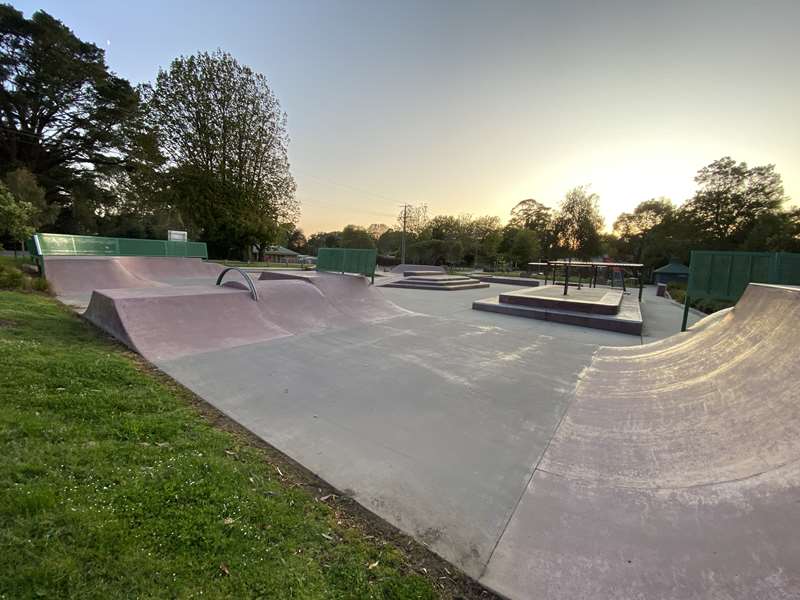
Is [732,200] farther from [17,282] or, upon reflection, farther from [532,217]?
[17,282]

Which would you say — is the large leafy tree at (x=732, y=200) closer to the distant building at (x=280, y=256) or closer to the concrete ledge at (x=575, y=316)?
the concrete ledge at (x=575, y=316)

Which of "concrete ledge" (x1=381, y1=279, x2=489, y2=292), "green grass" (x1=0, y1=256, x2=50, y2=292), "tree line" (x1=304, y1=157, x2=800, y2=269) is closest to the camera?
"green grass" (x1=0, y1=256, x2=50, y2=292)

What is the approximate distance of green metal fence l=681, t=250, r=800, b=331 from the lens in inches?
258

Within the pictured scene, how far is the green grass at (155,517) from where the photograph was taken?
1479 millimetres

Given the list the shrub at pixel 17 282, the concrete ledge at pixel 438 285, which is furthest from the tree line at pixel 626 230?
the shrub at pixel 17 282

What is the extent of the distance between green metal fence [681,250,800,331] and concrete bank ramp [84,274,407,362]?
7.61 m

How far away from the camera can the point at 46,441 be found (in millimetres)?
2311

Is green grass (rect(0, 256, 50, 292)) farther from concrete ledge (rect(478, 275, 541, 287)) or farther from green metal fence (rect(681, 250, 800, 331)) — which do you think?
concrete ledge (rect(478, 275, 541, 287))

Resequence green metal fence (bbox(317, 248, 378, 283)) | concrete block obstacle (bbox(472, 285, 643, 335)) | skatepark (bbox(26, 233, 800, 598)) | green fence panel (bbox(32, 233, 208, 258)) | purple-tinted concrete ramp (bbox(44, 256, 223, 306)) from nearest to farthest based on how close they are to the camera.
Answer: skatepark (bbox(26, 233, 800, 598)) < concrete block obstacle (bbox(472, 285, 643, 335)) < purple-tinted concrete ramp (bbox(44, 256, 223, 306)) < green fence panel (bbox(32, 233, 208, 258)) < green metal fence (bbox(317, 248, 378, 283))

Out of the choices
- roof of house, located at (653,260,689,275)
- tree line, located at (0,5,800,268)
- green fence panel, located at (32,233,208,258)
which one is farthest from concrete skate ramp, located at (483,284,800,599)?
roof of house, located at (653,260,689,275)

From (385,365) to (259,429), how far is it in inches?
89.1

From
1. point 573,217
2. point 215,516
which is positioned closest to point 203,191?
point 215,516

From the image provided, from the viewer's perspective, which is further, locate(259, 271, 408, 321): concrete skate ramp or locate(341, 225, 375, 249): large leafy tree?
locate(341, 225, 375, 249): large leafy tree

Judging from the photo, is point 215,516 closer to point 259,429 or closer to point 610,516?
point 259,429
